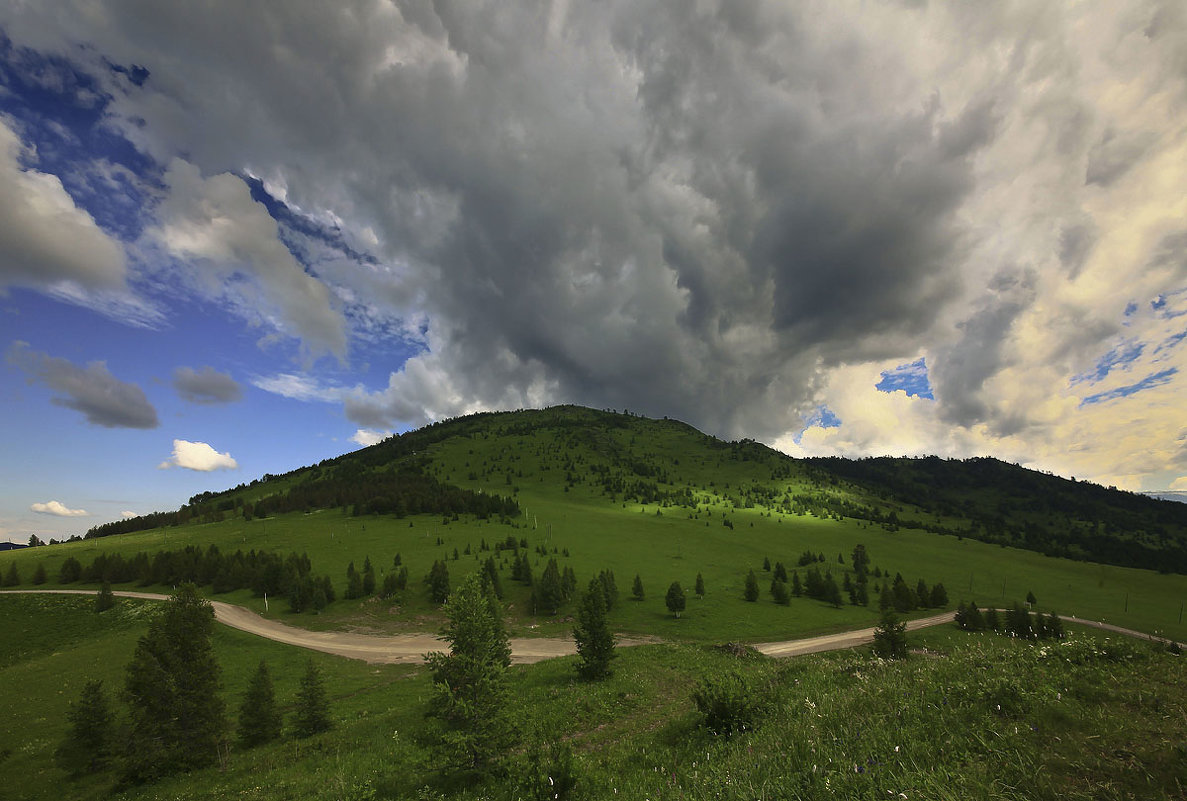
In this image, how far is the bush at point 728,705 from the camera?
583 inches

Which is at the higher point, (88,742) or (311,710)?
(311,710)

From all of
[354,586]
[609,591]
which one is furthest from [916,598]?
[354,586]

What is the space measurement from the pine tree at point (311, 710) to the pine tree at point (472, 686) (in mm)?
19707

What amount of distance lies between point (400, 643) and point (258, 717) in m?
43.2

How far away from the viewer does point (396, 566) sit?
369 ft

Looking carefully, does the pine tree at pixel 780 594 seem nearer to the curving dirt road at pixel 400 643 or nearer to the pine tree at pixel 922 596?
the curving dirt road at pixel 400 643

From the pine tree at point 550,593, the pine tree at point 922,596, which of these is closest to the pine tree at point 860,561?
the pine tree at point 922,596

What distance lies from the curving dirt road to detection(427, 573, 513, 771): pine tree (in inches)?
1858

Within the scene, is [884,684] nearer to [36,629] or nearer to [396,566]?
[396,566]

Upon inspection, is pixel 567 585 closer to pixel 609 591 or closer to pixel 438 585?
pixel 609 591

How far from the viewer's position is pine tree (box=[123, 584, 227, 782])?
3250 centimetres

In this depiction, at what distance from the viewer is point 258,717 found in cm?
3734

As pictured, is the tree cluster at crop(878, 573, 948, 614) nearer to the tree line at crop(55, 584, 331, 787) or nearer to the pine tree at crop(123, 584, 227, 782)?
the tree line at crop(55, 584, 331, 787)

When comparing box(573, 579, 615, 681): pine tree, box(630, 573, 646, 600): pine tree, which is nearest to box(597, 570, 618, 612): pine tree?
box(630, 573, 646, 600): pine tree
